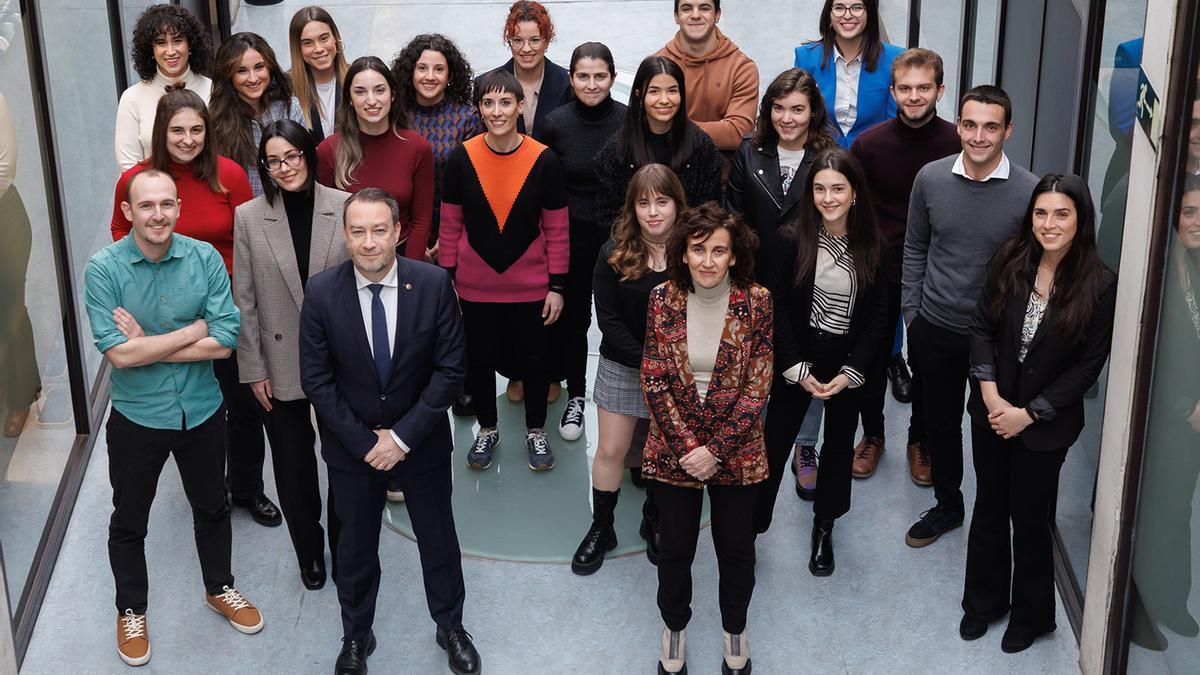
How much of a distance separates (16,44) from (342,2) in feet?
19.8

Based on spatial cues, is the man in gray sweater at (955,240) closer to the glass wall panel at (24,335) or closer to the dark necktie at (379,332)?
the dark necktie at (379,332)

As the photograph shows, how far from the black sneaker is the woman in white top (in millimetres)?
2819

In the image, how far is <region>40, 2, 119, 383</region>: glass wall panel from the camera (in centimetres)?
625

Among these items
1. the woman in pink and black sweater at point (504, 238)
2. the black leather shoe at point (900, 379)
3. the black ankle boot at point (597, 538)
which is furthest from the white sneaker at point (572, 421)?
the black leather shoe at point (900, 379)

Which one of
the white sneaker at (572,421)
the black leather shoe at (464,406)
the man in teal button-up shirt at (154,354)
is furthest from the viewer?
the black leather shoe at (464,406)

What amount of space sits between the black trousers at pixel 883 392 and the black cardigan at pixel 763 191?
515 mm

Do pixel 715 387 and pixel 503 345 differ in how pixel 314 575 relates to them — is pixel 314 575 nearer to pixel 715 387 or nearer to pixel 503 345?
pixel 503 345

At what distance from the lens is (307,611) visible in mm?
5422

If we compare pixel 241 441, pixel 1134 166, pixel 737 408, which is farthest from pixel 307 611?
pixel 1134 166

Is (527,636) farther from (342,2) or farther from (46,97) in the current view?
(342,2)

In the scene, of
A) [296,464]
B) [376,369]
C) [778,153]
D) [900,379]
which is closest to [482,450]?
[296,464]

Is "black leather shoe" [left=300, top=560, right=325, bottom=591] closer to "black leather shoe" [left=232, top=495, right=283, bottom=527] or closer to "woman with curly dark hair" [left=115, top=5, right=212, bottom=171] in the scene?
"black leather shoe" [left=232, top=495, right=283, bottom=527]

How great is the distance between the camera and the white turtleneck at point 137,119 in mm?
5844

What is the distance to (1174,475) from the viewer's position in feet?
14.4
